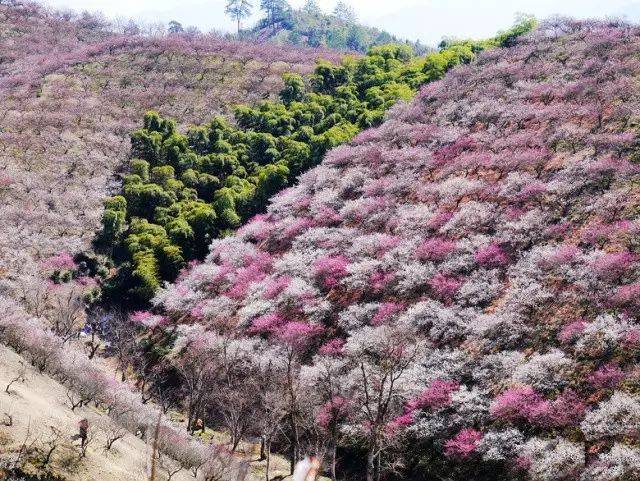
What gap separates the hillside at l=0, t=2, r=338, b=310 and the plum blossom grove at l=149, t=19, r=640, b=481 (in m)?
16.1

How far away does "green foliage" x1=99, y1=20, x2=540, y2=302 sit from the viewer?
2090 inches

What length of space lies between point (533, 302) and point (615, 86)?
30.9m

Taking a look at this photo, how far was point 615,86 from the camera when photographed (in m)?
51.6

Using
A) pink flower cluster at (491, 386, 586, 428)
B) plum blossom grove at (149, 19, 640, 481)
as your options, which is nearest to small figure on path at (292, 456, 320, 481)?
plum blossom grove at (149, 19, 640, 481)

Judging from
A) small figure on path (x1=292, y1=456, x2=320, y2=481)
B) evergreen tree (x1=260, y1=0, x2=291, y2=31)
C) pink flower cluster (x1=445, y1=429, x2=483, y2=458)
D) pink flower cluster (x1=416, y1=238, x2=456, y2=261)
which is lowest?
pink flower cluster (x1=445, y1=429, x2=483, y2=458)

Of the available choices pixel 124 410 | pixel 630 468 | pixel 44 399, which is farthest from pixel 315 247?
pixel 630 468

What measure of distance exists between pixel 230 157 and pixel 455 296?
36281 mm

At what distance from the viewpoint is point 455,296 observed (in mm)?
35188

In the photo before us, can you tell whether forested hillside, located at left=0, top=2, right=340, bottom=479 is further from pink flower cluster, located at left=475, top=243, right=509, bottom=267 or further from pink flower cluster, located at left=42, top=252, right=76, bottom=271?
pink flower cluster, located at left=475, top=243, right=509, bottom=267

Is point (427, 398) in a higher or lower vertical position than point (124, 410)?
higher

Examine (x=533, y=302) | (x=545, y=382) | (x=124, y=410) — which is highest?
(x=533, y=302)

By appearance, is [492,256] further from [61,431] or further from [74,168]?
[74,168]

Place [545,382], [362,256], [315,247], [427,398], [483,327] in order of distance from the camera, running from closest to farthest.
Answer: [545,382]
[427,398]
[483,327]
[362,256]
[315,247]

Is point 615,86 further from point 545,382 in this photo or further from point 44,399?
point 44,399
